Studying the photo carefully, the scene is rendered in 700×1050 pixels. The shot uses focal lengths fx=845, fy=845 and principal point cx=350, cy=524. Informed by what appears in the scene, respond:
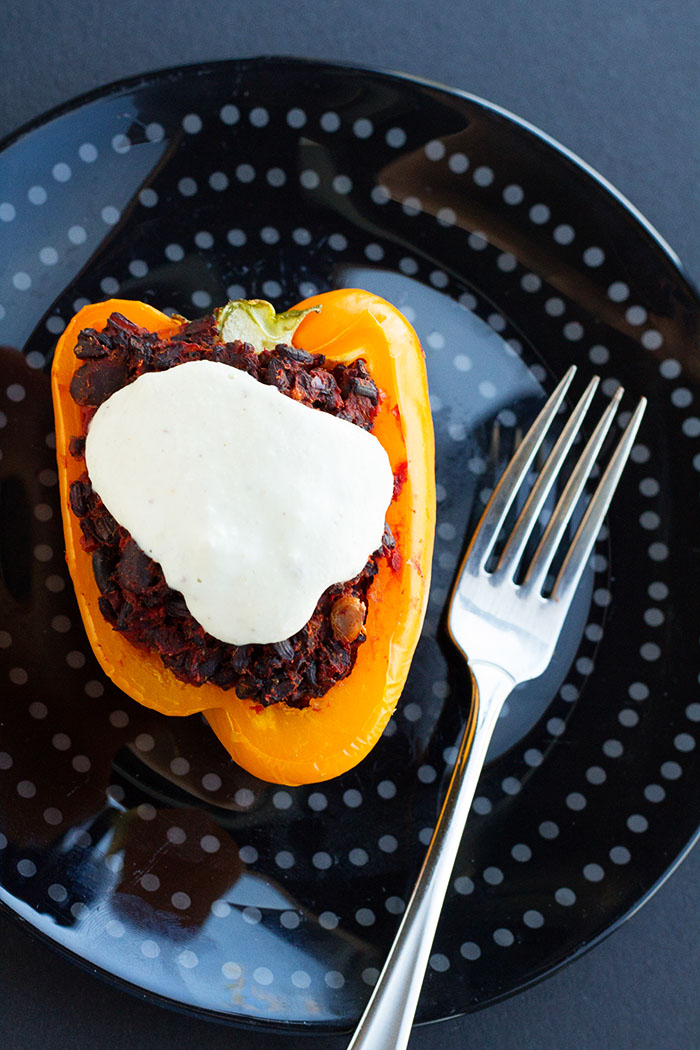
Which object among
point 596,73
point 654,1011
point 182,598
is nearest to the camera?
point 182,598

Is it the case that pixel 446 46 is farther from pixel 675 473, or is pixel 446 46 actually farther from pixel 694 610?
pixel 694 610

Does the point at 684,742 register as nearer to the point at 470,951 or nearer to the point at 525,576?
the point at 525,576

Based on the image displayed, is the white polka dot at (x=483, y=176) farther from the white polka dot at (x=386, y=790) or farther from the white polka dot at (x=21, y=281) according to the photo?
the white polka dot at (x=386, y=790)

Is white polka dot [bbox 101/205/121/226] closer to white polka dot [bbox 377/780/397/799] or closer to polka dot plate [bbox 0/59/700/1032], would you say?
polka dot plate [bbox 0/59/700/1032]

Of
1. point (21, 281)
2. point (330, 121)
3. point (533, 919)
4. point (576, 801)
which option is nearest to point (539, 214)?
point (330, 121)

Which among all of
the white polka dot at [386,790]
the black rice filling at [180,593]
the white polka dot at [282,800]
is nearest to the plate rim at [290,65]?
the black rice filling at [180,593]

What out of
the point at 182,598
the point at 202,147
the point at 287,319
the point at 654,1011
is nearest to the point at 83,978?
the point at 182,598

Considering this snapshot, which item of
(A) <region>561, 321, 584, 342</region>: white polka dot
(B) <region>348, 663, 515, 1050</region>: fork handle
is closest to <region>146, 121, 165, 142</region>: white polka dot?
(A) <region>561, 321, 584, 342</region>: white polka dot
